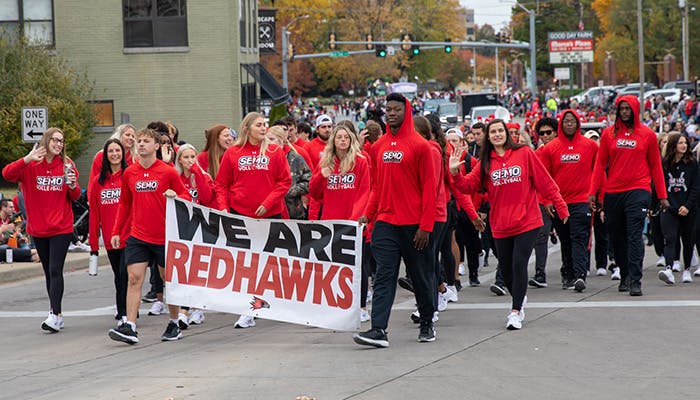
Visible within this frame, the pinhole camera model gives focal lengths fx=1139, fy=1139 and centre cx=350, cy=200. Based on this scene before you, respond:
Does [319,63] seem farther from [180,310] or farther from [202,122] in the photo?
[180,310]

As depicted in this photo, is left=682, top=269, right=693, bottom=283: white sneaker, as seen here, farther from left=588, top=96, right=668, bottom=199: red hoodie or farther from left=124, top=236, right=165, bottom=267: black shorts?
left=124, top=236, right=165, bottom=267: black shorts

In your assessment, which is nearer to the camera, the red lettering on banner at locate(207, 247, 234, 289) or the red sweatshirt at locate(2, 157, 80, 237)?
the red lettering on banner at locate(207, 247, 234, 289)

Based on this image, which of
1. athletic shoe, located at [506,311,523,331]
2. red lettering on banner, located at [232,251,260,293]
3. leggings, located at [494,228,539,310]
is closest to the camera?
athletic shoe, located at [506,311,523,331]

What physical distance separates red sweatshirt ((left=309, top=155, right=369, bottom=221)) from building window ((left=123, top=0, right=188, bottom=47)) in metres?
27.5

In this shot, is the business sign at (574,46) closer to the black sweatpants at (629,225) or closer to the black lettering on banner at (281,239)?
the black sweatpants at (629,225)

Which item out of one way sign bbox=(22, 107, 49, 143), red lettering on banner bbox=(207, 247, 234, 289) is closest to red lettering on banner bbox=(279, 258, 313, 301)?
red lettering on banner bbox=(207, 247, 234, 289)

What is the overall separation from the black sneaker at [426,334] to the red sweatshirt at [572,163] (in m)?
4.22

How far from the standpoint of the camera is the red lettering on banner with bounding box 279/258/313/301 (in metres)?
10.2

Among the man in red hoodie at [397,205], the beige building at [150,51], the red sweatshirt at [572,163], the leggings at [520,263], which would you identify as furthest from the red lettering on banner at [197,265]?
the beige building at [150,51]

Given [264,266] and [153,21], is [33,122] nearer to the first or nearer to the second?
[264,266]

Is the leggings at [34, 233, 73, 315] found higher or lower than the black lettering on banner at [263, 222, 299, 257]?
lower

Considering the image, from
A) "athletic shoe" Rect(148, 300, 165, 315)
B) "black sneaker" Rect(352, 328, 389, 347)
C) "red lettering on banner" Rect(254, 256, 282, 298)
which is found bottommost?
"athletic shoe" Rect(148, 300, 165, 315)

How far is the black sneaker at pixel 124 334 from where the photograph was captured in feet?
32.6

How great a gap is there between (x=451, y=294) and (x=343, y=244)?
262 centimetres
